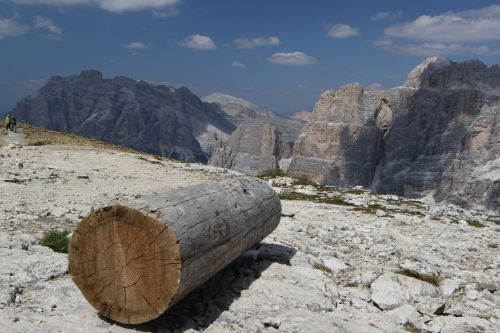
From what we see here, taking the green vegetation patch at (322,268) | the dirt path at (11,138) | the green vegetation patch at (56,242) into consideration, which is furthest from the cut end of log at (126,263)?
the dirt path at (11,138)

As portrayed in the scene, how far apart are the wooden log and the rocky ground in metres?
0.58

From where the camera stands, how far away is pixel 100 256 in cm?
872

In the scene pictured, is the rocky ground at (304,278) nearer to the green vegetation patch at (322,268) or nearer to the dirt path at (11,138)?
the green vegetation patch at (322,268)

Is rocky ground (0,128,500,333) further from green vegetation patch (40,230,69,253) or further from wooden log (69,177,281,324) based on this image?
wooden log (69,177,281,324)

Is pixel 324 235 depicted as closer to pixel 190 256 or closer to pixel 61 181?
pixel 190 256

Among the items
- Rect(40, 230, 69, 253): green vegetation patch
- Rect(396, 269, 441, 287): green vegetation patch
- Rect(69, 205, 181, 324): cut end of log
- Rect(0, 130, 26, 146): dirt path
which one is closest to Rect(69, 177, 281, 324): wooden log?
Rect(69, 205, 181, 324): cut end of log

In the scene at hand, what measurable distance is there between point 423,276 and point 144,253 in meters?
8.28

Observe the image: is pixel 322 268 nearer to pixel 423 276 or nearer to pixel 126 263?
pixel 423 276

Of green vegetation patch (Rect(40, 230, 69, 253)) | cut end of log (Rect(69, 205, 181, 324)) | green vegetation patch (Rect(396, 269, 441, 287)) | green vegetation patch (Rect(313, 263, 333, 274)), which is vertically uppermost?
cut end of log (Rect(69, 205, 181, 324))

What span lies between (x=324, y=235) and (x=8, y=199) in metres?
12.8

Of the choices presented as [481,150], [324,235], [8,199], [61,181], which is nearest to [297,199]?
[324,235]

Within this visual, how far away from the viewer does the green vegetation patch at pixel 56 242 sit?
41.5 feet

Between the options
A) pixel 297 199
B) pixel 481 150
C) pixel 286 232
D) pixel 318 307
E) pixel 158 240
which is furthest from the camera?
pixel 481 150

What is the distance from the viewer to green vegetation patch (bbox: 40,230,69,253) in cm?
1264
